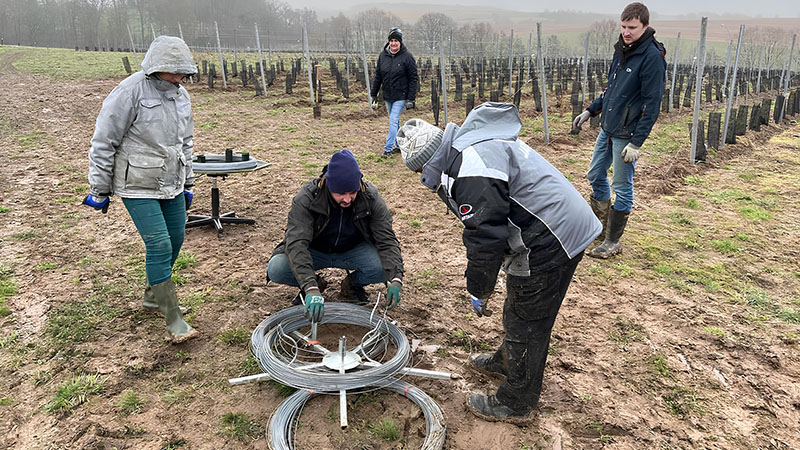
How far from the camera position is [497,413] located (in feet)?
8.62

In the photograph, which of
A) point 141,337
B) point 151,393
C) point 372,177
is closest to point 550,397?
point 151,393

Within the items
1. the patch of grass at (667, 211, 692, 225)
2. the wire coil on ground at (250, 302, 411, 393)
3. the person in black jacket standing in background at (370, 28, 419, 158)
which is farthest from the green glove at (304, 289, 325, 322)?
the person in black jacket standing in background at (370, 28, 419, 158)

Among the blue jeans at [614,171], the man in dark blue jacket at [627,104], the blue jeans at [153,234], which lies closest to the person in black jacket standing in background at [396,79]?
the man in dark blue jacket at [627,104]

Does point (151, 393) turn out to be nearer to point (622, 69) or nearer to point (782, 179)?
point (622, 69)

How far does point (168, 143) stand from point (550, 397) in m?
2.70

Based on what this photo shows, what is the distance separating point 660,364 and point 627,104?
2203 millimetres

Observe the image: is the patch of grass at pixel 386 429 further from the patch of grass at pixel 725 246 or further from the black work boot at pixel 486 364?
the patch of grass at pixel 725 246

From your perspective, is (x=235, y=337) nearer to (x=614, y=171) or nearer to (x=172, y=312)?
(x=172, y=312)

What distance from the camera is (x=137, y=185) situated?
9.72 feet

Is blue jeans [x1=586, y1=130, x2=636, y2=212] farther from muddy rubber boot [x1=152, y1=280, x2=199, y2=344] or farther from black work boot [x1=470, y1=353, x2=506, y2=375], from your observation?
muddy rubber boot [x1=152, y1=280, x2=199, y2=344]

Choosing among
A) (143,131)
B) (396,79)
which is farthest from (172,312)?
(396,79)

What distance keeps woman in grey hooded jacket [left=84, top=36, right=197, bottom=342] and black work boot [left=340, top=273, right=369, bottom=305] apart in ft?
3.50

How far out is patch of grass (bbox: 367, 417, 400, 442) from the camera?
2.51 metres

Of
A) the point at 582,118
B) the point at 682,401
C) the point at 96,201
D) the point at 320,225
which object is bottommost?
the point at 682,401
